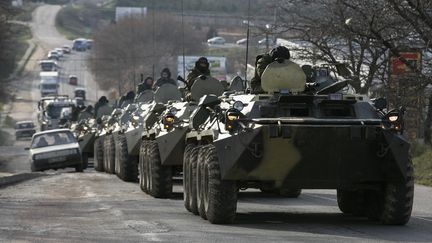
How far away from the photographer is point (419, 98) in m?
30.6

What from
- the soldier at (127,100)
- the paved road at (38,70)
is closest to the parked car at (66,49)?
the paved road at (38,70)

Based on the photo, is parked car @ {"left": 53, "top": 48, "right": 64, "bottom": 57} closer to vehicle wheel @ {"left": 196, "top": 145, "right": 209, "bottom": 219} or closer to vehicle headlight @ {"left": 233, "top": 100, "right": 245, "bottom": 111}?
vehicle wheel @ {"left": 196, "top": 145, "right": 209, "bottom": 219}

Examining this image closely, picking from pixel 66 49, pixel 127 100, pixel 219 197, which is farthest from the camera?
pixel 66 49

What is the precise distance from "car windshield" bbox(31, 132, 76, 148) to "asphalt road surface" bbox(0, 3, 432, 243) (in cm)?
1232

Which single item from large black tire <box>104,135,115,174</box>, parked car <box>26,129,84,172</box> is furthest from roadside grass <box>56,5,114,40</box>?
large black tire <box>104,135,115,174</box>

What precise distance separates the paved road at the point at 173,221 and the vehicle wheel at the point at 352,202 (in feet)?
0.51

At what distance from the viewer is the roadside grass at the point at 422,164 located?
2853 centimetres

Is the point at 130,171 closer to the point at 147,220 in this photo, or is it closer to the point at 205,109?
the point at 205,109

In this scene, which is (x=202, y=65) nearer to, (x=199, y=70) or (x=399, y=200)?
(x=199, y=70)

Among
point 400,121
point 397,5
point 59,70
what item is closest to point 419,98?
point 397,5

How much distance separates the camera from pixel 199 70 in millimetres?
23594

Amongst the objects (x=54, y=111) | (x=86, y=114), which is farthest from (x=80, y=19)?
(x=86, y=114)

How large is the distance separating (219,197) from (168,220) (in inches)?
39.3

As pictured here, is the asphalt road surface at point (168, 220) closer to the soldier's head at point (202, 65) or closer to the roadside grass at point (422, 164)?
the soldier's head at point (202, 65)
